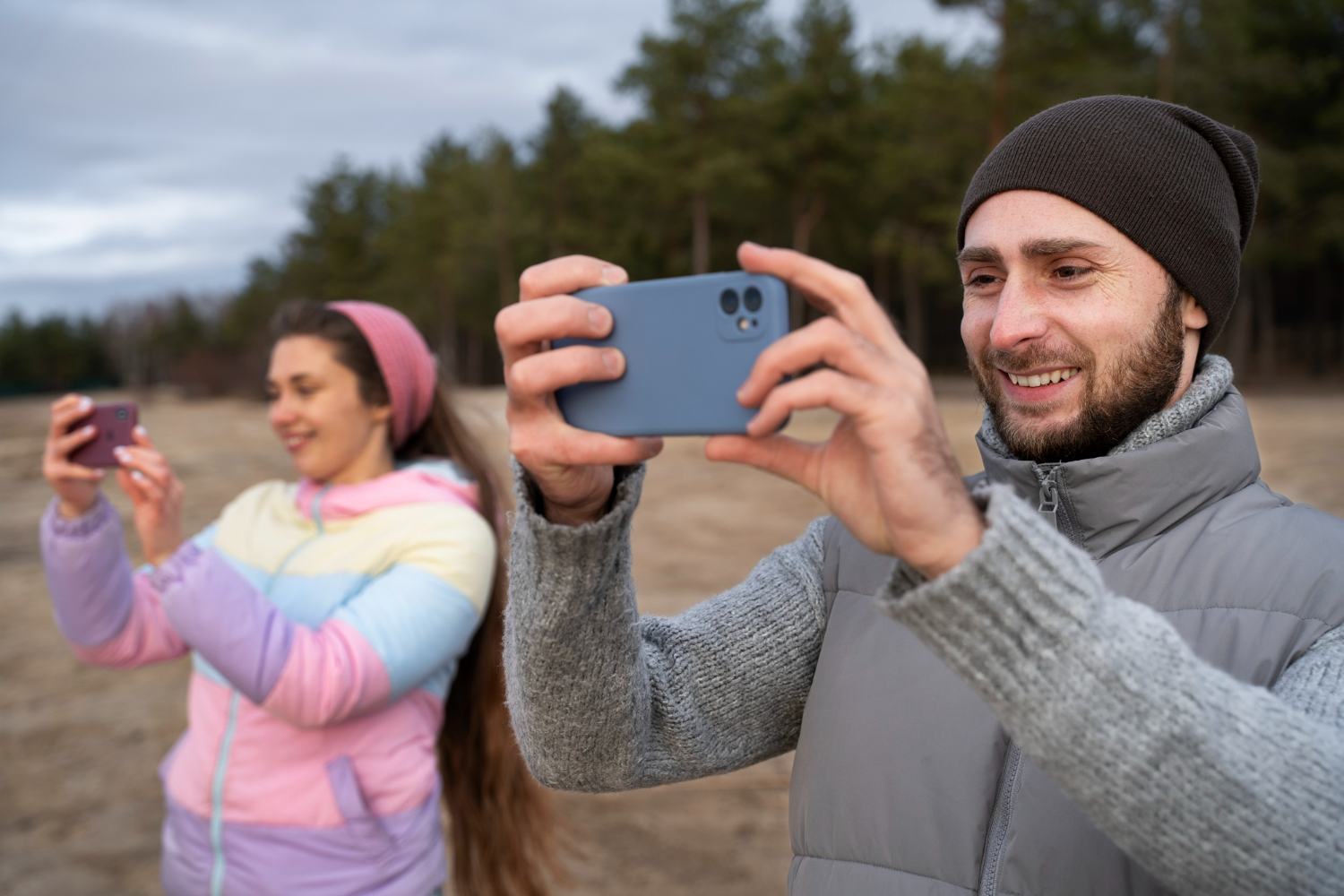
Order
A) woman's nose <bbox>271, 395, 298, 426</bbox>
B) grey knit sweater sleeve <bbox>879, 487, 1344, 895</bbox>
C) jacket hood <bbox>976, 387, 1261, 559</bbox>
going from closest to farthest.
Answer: grey knit sweater sleeve <bbox>879, 487, 1344, 895</bbox>
jacket hood <bbox>976, 387, 1261, 559</bbox>
woman's nose <bbox>271, 395, 298, 426</bbox>

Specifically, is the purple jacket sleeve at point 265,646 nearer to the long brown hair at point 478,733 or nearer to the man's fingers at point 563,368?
the long brown hair at point 478,733

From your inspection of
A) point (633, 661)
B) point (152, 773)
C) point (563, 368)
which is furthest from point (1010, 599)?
point (152, 773)

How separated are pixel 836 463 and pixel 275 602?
212 cm

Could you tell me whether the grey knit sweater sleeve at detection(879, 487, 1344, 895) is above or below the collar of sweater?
below

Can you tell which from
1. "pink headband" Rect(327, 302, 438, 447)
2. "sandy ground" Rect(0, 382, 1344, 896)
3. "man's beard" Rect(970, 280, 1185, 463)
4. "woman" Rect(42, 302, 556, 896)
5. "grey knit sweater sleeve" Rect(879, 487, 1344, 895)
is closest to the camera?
"grey knit sweater sleeve" Rect(879, 487, 1344, 895)

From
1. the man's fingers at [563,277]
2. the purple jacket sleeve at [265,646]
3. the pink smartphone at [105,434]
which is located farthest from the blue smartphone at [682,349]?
the pink smartphone at [105,434]

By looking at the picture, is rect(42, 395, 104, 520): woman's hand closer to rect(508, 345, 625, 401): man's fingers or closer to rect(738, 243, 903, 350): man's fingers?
rect(508, 345, 625, 401): man's fingers

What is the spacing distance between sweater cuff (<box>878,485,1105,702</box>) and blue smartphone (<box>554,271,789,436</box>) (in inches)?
11.7

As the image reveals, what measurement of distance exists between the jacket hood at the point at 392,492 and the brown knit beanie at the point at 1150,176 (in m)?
1.85

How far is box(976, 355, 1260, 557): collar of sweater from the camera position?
1.54 meters

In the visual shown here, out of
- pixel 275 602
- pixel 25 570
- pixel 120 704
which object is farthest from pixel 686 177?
pixel 275 602

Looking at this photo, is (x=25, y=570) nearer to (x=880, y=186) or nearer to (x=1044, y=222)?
(x=1044, y=222)

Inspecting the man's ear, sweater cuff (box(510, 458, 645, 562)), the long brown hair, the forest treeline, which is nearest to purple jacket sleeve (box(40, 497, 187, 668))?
the long brown hair

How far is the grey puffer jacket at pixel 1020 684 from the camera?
1021mm
